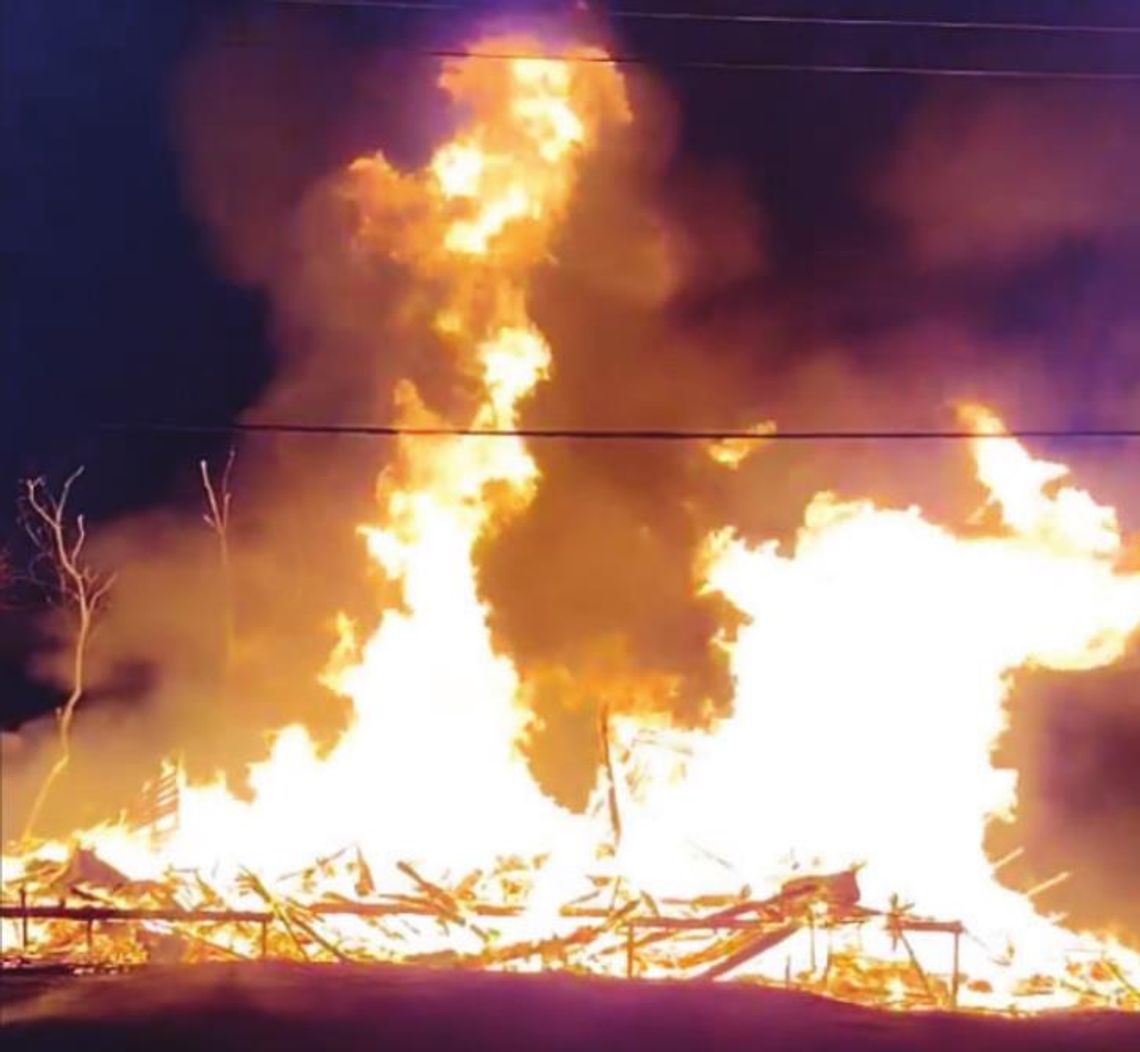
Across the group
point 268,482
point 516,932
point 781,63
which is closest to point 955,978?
point 516,932

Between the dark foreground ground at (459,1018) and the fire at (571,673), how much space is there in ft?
4.29

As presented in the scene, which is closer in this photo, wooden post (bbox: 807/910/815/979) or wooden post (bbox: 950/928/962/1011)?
wooden post (bbox: 950/928/962/1011)

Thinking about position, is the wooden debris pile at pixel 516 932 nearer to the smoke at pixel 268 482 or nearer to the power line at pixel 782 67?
the smoke at pixel 268 482

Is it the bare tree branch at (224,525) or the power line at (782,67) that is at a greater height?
the power line at (782,67)

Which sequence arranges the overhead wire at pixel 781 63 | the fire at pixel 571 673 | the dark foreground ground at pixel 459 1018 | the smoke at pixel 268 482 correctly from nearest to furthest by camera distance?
the dark foreground ground at pixel 459 1018
the fire at pixel 571 673
the overhead wire at pixel 781 63
the smoke at pixel 268 482

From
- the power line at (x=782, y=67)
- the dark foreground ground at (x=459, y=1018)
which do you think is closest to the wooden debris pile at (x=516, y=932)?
the dark foreground ground at (x=459, y=1018)

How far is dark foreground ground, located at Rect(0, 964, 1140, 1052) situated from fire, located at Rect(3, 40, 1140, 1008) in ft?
4.29

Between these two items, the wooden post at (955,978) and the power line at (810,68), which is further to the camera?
the power line at (810,68)

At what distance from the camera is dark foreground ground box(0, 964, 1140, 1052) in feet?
31.3

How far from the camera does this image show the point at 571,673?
13617mm

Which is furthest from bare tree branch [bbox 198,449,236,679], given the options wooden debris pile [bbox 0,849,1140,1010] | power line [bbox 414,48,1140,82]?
power line [bbox 414,48,1140,82]

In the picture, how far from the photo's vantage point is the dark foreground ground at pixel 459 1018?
9.53m

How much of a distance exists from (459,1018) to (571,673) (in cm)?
418

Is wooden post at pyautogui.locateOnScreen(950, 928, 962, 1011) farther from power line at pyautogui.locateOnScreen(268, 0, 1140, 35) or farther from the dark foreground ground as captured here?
power line at pyautogui.locateOnScreen(268, 0, 1140, 35)
